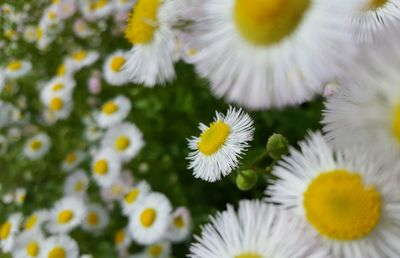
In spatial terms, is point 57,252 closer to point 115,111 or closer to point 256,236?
point 115,111

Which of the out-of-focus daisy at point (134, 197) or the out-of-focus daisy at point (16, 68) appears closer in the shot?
the out-of-focus daisy at point (134, 197)

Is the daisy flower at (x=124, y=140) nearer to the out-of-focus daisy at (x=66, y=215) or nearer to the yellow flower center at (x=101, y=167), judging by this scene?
the yellow flower center at (x=101, y=167)

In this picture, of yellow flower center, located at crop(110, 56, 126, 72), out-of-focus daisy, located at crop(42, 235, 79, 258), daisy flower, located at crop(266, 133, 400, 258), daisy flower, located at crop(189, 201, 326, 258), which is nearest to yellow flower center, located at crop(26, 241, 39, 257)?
out-of-focus daisy, located at crop(42, 235, 79, 258)

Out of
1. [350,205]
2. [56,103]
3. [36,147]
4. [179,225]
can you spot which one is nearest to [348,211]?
[350,205]

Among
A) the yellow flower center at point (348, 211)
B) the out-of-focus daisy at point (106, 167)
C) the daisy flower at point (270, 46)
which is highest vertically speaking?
the out-of-focus daisy at point (106, 167)

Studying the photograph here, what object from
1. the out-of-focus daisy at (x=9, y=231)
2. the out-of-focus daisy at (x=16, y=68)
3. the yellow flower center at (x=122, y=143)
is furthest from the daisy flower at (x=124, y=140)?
the out-of-focus daisy at (x=16, y=68)

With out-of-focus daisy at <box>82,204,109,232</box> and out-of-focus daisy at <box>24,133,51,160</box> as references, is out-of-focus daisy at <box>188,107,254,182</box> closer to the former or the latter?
out-of-focus daisy at <box>82,204,109,232</box>

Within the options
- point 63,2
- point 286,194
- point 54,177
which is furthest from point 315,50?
point 63,2

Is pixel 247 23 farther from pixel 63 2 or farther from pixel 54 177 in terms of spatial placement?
pixel 63 2
